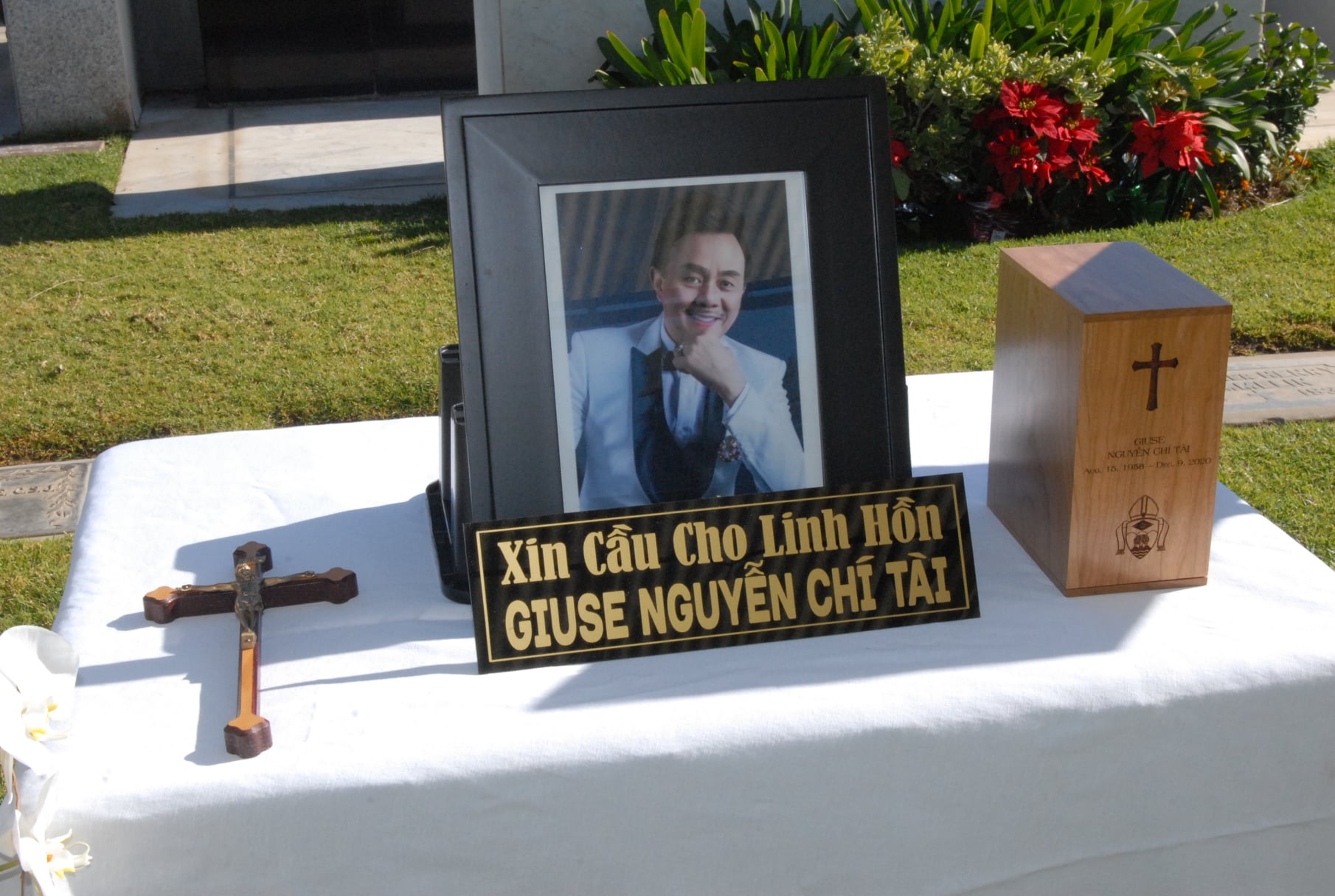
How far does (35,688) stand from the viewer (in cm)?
90

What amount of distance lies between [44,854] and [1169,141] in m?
4.81

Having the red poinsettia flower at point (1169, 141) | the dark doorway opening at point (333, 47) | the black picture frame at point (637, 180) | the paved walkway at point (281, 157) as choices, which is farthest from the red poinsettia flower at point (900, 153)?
the dark doorway opening at point (333, 47)

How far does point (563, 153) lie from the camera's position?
1.14 meters

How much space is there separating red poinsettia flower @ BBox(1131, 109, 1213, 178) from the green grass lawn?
0.84 feet

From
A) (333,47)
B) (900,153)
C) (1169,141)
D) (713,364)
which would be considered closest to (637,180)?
(713,364)

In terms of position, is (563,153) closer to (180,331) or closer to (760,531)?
(760,531)

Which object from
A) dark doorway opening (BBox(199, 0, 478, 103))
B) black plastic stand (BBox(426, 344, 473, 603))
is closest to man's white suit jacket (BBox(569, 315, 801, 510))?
black plastic stand (BBox(426, 344, 473, 603))

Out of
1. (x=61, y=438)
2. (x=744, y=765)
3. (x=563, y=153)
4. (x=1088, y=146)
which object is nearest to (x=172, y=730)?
(x=744, y=765)

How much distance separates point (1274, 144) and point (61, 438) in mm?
4788

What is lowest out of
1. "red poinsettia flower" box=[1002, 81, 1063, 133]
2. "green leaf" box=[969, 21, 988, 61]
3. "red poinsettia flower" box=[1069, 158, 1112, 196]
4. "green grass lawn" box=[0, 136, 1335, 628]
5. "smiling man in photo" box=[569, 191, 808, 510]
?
"green grass lawn" box=[0, 136, 1335, 628]

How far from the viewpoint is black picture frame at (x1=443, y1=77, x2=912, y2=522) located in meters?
1.13

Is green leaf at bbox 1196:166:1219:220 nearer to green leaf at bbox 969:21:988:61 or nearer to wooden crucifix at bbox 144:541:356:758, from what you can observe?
green leaf at bbox 969:21:988:61

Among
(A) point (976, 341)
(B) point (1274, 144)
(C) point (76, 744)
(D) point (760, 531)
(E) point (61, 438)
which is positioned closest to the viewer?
(C) point (76, 744)

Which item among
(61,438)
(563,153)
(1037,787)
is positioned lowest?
(61,438)
